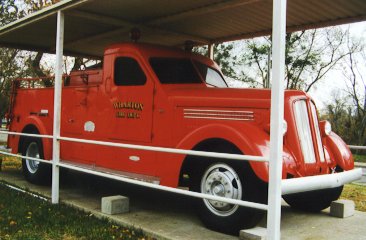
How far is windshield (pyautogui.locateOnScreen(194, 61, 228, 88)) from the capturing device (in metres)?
6.59

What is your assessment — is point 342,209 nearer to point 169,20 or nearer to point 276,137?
point 276,137

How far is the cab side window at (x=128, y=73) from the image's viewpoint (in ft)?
20.4

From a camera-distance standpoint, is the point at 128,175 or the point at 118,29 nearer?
the point at 128,175

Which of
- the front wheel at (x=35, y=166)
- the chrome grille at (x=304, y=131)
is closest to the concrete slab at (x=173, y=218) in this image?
the front wheel at (x=35, y=166)

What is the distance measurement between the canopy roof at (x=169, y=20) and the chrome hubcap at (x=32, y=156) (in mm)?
2165

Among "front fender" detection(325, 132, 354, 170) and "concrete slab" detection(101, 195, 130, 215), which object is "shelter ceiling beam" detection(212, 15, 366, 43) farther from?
"concrete slab" detection(101, 195, 130, 215)

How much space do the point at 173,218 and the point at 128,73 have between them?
2.23m

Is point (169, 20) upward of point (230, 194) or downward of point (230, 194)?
upward

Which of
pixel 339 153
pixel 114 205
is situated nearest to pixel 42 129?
pixel 114 205

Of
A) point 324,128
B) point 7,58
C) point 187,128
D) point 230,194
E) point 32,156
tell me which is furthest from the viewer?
point 7,58

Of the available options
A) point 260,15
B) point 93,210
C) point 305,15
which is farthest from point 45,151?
point 305,15

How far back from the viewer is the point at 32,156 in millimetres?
8242

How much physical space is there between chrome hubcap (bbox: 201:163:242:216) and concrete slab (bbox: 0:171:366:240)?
0.28 m

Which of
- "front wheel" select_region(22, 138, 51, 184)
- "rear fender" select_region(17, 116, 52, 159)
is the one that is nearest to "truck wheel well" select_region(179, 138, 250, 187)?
"rear fender" select_region(17, 116, 52, 159)
